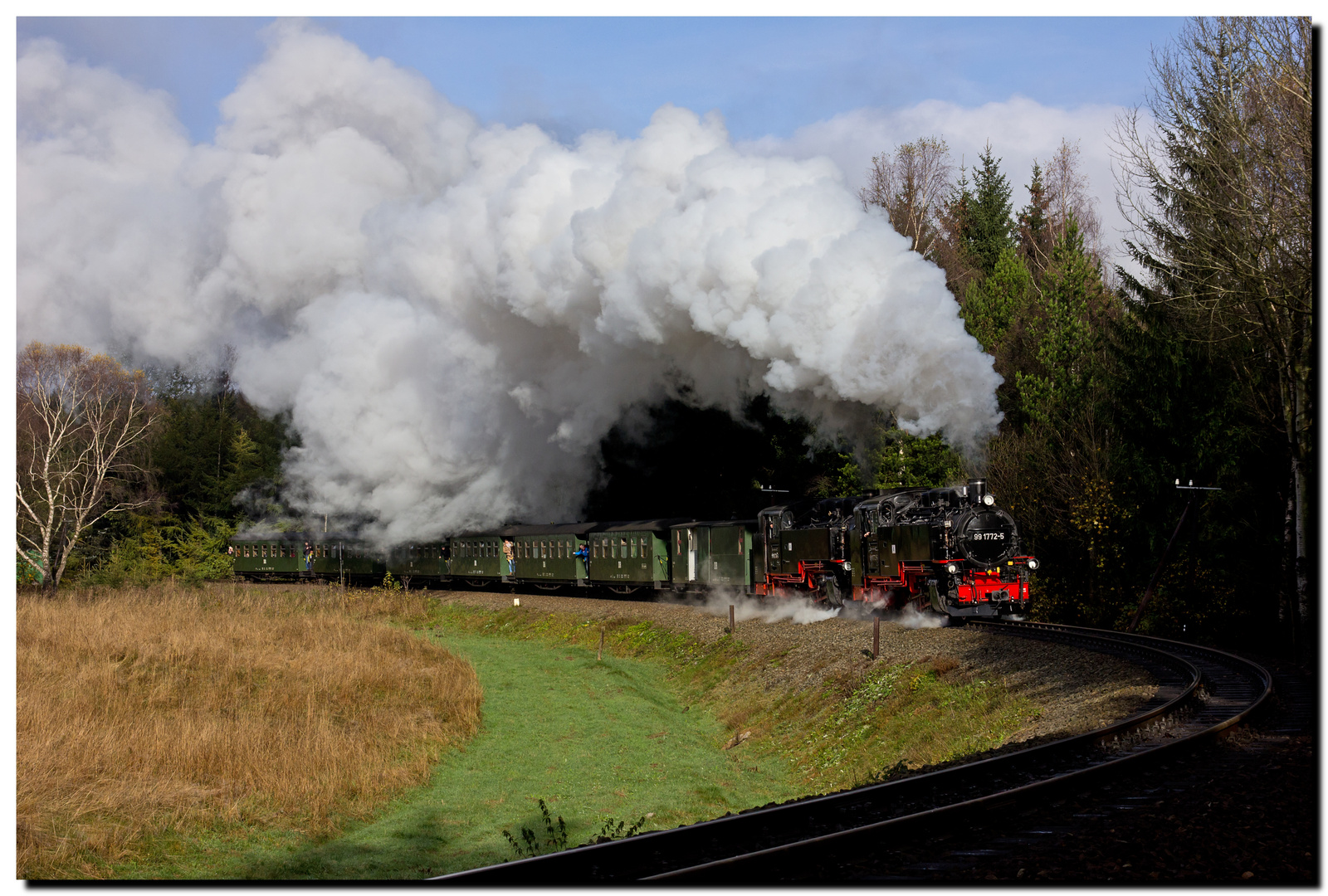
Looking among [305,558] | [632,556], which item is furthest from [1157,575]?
[305,558]

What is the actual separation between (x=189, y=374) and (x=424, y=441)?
3943cm

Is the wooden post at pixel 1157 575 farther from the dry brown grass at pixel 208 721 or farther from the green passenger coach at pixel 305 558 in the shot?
the green passenger coach at pixel 305 558

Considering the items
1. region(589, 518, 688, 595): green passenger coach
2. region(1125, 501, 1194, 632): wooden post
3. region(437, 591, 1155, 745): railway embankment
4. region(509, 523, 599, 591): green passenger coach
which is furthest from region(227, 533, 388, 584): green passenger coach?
region(1125, 501, 1194, 632): wooden post

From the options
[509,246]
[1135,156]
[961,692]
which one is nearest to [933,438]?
[1135,156]

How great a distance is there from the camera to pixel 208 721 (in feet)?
41.9

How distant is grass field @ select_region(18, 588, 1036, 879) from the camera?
30.9 ft

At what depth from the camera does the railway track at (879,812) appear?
19.4 ft

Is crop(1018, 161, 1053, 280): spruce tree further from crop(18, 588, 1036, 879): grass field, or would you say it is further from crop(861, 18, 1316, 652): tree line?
crop(18, 588, 1036, 879): grass field

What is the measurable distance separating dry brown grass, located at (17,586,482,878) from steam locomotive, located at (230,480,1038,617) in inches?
283

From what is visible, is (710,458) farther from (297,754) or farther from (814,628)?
(297,754)

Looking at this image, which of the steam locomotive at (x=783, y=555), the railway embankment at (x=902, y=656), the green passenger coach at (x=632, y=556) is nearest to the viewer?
the railway embankment at (x=902, y=656)

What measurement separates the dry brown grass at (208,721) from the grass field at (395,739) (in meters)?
0.04

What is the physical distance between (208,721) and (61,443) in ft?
71.6

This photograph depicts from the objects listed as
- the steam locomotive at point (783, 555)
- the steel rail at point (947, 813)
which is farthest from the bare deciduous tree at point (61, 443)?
the steel rail at point (947, 813)
